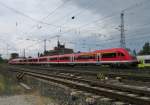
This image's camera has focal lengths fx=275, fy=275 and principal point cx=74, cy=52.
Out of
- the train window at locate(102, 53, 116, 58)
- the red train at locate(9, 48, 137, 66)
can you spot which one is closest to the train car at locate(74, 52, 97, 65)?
the red train at locate(9, 48, 137, 66)

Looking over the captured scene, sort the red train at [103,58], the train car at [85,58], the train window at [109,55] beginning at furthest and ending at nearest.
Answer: the train car at [85,58]
the train window at [109,55]
the red train at [103,58]

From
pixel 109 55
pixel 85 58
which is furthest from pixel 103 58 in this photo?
pixel 85 58

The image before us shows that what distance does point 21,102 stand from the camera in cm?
1152

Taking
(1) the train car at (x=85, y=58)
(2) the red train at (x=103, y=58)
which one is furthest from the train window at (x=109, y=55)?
(1) the train car at (x=85, y=58)

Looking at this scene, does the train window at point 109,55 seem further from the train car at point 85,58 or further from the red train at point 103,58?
the train car at point 85,58

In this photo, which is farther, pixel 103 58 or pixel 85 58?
pixel 85 58

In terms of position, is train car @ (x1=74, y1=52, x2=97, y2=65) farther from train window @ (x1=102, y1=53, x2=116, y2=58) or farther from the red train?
train window @ (x1=102, y1=53, x2=116, y2=58)

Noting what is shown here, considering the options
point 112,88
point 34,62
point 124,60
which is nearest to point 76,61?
point 124,60

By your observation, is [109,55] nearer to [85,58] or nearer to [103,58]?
[103,58]

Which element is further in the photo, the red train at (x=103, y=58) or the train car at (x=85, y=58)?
the train car at (x=85, y=58)

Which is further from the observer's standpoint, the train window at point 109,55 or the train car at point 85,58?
the train car at point 85,58

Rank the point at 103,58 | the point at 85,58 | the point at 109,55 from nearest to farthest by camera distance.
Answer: the point at 109,55
the point at 103,58
the point at 85,58

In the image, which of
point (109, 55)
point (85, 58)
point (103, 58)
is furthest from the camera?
point (85, 58)

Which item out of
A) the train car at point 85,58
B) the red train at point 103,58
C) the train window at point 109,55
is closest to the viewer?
the red train at point 103,58
